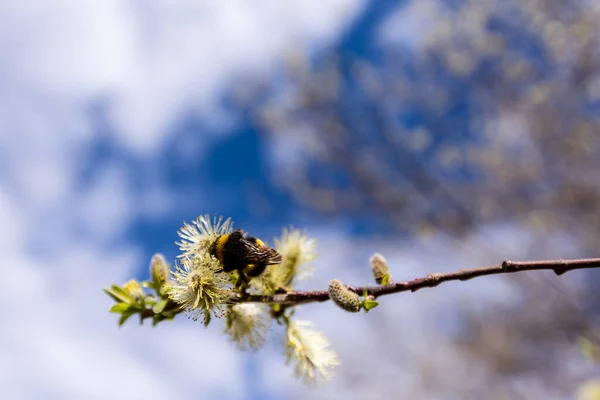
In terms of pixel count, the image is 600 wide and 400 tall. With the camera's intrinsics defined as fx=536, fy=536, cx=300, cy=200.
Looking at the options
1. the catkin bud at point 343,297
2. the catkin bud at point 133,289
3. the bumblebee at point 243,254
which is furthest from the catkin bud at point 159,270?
the catkin bud at point 343,297

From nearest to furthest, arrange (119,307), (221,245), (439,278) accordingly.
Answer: (439,278) → (221,245) → (119,307)

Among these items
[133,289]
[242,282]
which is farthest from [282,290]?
[133,289]

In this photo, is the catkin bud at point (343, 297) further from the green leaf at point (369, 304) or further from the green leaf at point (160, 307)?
the green leaf at point (160, 307)

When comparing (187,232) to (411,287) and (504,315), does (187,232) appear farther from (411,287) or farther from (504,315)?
(504,315)

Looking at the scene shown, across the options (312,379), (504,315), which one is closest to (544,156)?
(504,315)

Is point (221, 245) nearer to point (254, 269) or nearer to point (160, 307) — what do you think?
point (254, 269)

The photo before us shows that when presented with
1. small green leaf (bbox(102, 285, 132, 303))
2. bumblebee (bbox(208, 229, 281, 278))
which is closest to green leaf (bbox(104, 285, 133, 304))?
small green leaf (bbox(102, 285, 132, 303))

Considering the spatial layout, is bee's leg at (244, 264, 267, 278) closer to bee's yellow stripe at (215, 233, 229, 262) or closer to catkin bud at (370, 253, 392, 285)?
bee's yellow stripe at (215, 233, 229, 262)
